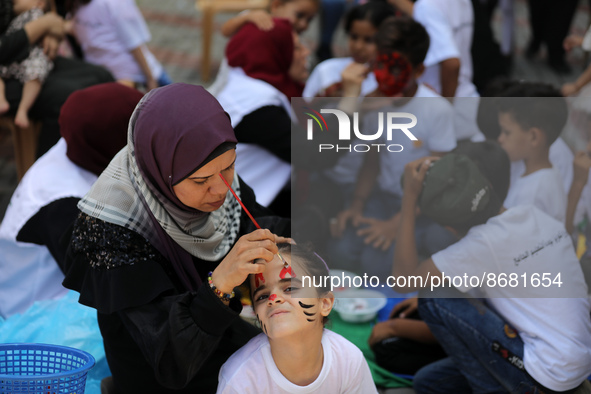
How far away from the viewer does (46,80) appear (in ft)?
14.0

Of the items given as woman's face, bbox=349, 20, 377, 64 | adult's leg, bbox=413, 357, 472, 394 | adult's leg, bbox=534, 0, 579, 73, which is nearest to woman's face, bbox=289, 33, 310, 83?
woman's face, bbox=349, 20, 377, 64

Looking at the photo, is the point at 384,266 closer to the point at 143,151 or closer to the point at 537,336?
the point at 537,336

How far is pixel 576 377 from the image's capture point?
2.44 meters

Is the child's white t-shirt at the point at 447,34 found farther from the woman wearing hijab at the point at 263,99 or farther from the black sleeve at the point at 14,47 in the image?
the black sleeve at the point at 14,47

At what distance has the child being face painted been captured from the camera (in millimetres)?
2029

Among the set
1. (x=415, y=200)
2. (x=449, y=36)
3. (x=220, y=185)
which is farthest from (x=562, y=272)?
(x=449, y=36)

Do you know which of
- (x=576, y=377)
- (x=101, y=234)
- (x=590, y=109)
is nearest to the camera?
(x=101, y=234)

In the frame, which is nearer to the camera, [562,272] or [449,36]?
[562,272]

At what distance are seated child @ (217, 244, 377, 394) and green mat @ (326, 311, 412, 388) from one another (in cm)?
77

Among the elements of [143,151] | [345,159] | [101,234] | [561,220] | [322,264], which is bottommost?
[345,159]

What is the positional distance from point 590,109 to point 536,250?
2.88ft

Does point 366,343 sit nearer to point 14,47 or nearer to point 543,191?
point 543,191

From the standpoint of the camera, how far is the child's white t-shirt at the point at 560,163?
114 inches

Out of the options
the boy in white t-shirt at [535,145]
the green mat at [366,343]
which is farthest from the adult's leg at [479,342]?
the boy in white t-shirt at [535,145]
